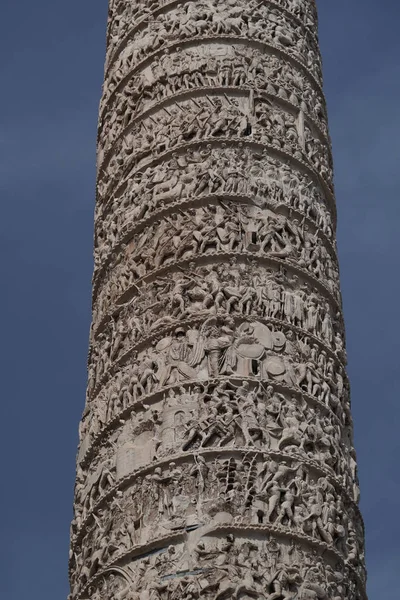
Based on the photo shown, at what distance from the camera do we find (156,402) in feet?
19.5

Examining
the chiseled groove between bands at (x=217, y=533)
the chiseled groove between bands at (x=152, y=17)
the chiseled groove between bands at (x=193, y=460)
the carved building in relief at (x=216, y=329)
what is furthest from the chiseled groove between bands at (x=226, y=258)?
the chiseled groove between bands at (x=152, y=17)

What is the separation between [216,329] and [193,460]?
0.70 metres

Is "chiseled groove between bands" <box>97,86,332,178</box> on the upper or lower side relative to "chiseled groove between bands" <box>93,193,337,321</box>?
upper

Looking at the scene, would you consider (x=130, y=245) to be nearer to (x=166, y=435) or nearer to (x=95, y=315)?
(x=95, y=315)

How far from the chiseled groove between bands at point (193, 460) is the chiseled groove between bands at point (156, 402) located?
33 centimetres

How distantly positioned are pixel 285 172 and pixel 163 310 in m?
1.07

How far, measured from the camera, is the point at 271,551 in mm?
5363

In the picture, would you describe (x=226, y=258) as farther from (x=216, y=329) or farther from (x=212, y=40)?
(x=212, y=40)

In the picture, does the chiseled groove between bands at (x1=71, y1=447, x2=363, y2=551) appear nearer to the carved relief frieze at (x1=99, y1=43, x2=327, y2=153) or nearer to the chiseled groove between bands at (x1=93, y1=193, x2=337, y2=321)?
the chiseled groove between bands at (x1=93, y1=193, x2=337, y2=321)

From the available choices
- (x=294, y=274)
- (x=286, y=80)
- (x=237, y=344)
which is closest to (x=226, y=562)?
(x=237, y=344)

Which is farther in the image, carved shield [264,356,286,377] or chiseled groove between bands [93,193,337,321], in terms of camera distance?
chiseled groove between bands [93,193,337,321]

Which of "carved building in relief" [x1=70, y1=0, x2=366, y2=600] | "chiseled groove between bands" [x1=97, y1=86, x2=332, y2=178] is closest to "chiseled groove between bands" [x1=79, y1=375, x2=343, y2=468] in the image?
"carved building in relief" [x1=70, y1=0, x2=366, y2=600]

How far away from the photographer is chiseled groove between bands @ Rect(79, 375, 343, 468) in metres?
5.88

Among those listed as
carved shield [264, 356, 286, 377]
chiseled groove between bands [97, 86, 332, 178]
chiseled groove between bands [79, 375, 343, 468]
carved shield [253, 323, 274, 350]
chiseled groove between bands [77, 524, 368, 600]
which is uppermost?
chiseled groove between bands [97, 86, 332, 178]
